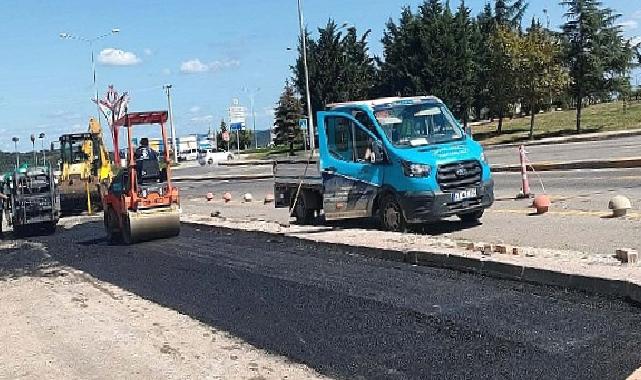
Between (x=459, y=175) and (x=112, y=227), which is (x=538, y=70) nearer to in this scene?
(x=112, y=227)

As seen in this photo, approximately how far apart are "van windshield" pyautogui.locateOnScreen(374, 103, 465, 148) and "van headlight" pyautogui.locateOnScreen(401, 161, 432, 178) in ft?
2.17

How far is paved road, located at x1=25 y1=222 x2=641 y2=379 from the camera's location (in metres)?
5.86

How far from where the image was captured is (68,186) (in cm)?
2655

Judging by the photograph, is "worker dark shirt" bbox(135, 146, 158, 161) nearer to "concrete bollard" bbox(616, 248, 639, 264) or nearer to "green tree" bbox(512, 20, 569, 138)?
"concrete bollard" bbox(616, 248, 639, 264)

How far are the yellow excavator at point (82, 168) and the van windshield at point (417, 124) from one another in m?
15.0

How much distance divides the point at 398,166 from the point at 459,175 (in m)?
0.98

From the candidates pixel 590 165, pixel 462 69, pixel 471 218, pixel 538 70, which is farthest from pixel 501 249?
pixel 462 69

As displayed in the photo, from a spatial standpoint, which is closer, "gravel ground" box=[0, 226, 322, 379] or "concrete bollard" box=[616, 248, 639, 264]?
"gravel ground" box=[0, 226, 322, 379]

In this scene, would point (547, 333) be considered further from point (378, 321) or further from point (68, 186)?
point (68, 186)

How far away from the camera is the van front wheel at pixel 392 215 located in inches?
493

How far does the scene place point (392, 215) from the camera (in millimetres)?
12750

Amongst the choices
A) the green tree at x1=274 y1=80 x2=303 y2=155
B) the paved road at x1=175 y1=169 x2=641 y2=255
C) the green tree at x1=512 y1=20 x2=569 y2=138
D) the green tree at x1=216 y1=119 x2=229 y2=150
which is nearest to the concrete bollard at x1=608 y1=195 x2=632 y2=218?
the paved road at x1=175 y1=169 x2=641 y2=255

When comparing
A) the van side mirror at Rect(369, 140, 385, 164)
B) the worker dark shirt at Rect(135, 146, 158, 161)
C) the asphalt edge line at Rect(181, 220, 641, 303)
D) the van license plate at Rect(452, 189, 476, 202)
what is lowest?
the asphalt edge line at Rect(181, 220, 641, 303)

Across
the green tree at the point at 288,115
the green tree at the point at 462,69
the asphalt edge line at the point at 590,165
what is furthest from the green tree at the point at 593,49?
Result: the green tree at the point at 288,115
